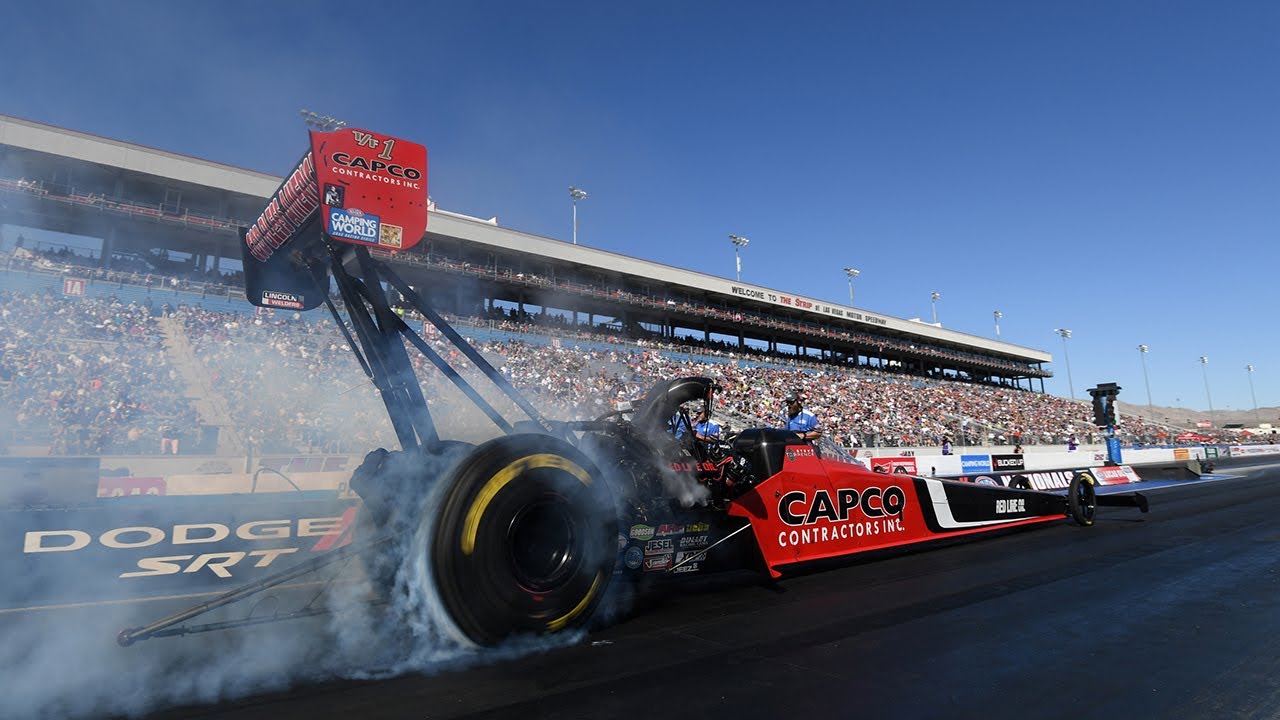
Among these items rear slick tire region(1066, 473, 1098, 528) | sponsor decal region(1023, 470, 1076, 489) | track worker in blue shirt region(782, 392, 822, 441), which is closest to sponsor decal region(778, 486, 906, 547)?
track worker in blue shirt region(782, 392, 822, 441)

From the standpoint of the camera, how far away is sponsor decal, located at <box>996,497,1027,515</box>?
26.6 feet

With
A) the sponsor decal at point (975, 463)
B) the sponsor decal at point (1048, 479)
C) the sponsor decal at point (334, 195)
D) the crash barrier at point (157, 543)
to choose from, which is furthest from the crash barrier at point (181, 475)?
the sponsor decal at point (975, 463)

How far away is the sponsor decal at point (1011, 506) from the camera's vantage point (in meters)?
8.10

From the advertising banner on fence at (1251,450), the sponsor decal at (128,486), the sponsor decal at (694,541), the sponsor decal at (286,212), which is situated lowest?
the advertising banner on fence at (1251,450)

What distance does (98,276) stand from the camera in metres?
19.3

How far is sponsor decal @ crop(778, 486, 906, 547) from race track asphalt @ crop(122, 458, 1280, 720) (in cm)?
43

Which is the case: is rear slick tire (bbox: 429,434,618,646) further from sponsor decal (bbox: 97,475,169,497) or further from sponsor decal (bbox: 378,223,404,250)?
sponsor decal (bbox: 97,475,169,497)

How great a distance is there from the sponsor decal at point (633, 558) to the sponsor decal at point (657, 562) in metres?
0.08

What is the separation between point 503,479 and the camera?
3.62 m

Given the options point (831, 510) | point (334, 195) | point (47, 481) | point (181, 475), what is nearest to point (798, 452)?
point (831, 510)

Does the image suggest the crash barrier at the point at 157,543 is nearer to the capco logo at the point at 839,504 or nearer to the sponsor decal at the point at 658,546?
the sponsor decal at the point at 658,546

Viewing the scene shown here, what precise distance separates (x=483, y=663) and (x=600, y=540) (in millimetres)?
964

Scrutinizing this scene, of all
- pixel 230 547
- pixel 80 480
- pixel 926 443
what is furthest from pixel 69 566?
pixel 926 443

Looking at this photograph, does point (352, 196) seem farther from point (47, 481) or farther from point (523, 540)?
point (47, 481)
